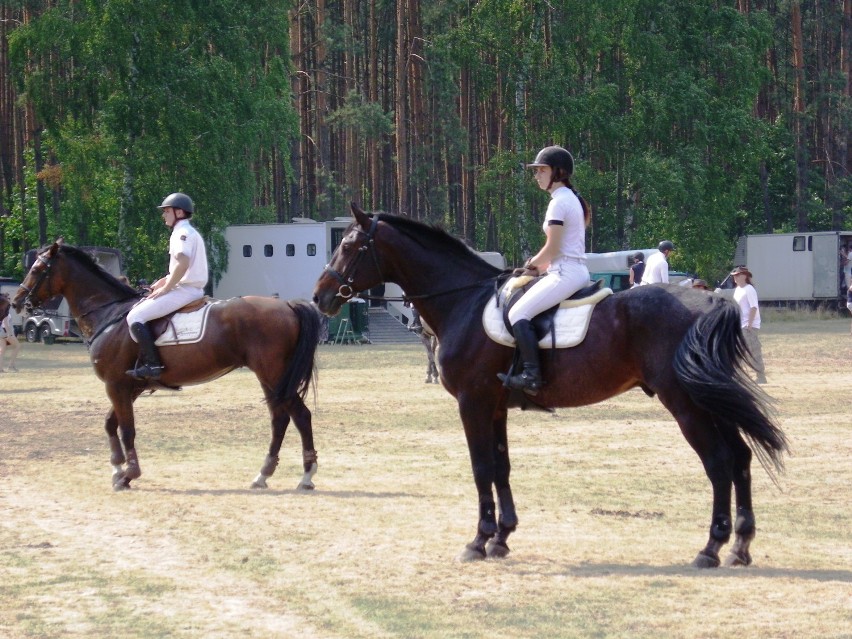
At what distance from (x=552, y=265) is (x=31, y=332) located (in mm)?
36267

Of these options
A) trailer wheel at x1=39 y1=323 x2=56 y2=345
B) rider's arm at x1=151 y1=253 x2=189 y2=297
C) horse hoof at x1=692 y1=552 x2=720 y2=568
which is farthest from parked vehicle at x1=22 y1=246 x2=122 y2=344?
horse hoof at x1=692 y1=552 x2=720 y2=568

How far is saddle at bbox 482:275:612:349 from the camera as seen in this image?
8070 mm

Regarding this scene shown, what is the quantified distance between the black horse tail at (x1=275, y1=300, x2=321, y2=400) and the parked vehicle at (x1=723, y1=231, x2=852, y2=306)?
126 ft

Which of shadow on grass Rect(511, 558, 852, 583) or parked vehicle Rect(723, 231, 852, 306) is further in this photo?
parked vehicle Rect(723, 231, 852, 306)

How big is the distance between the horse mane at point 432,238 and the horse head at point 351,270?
0.18 meters

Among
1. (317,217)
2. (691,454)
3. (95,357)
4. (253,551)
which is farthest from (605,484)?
(317,217)

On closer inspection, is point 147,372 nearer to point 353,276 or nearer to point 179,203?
point 179,203

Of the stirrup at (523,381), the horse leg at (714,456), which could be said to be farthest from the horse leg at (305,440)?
the horse leg at (714,456)

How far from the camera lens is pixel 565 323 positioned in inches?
319

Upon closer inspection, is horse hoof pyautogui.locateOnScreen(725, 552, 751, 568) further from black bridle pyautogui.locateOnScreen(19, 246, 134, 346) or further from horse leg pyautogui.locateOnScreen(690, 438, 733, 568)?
black bridle pyautogui.locateOnScreen(19, 246, 134, 346)

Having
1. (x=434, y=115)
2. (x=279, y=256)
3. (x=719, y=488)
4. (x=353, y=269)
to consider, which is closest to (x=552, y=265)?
(x=353, y=269)

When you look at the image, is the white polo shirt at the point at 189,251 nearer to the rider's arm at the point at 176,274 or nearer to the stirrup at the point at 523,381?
the rider's arm at the point at 176,274

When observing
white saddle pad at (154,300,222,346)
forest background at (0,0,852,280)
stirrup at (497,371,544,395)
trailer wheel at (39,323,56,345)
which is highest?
forest background at (0,0,852,280)

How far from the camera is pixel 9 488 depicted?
37.6 feet
